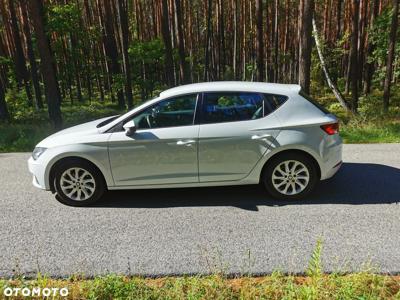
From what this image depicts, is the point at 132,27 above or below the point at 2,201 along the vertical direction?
above

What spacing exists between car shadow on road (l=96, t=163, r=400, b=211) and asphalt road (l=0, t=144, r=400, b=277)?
1 centimetres

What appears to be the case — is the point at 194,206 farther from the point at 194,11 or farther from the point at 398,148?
the point at 194,11

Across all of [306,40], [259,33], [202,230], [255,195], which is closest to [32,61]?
[259,33]

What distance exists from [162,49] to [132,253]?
17.6 meters

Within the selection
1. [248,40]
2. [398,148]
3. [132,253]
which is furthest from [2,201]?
[248,40]

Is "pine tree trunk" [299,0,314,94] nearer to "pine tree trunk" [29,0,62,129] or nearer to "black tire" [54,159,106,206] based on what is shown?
"pine tree trunk" [29,0,62,129]

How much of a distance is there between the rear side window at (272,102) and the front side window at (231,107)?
71mm

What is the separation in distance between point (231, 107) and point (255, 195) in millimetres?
1389

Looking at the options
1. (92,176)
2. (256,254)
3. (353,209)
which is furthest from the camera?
(92,176)

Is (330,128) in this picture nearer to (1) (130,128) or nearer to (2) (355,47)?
(1) (130,128)

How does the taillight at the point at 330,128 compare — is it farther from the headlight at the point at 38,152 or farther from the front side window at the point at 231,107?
the headlight at the point at 38,152

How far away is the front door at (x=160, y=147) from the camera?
15.6 feet

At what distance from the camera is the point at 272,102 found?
16.1ft

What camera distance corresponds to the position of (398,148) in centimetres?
768
